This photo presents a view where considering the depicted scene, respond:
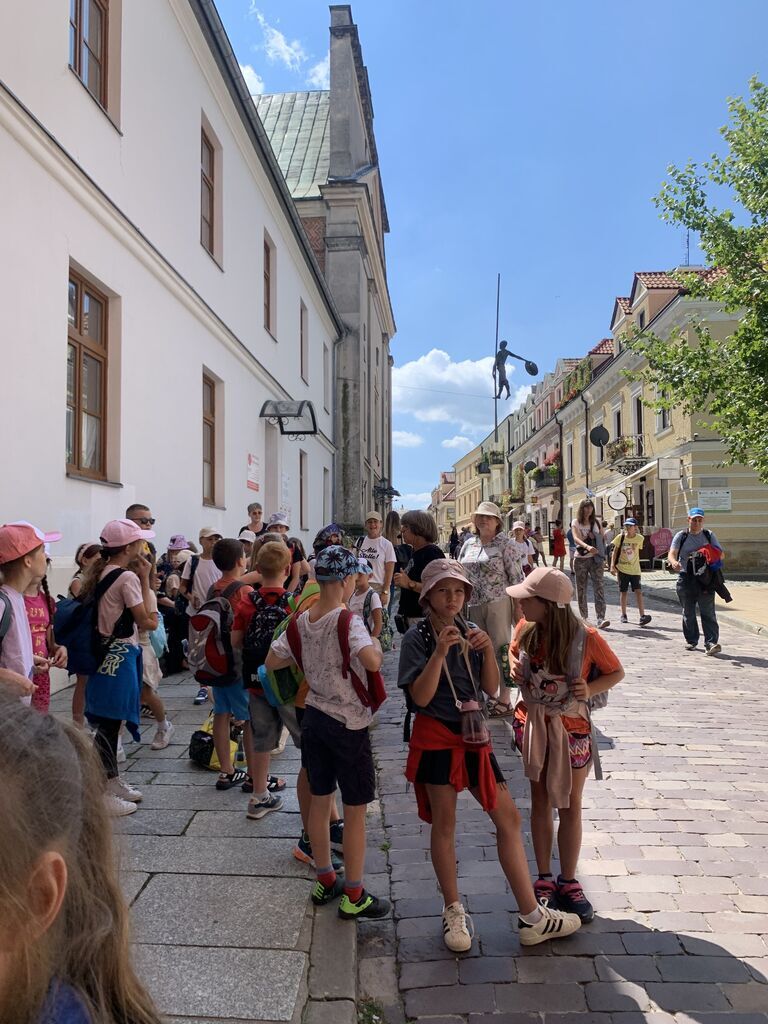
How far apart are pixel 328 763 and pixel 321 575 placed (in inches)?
33.3

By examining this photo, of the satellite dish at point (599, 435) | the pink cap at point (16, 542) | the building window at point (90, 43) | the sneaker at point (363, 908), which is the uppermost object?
the building window at point (90, 43)

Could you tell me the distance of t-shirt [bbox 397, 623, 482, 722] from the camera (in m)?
2.99

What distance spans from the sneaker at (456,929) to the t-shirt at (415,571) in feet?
10.2

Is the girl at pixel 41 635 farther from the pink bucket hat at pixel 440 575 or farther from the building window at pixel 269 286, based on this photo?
the building window at pixel 269 286

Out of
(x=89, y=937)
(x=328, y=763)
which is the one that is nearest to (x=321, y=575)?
(x=328, y=763)

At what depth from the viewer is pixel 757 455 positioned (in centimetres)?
1501

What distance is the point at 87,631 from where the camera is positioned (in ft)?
14.2

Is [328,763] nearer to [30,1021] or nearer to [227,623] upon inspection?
[227,623]

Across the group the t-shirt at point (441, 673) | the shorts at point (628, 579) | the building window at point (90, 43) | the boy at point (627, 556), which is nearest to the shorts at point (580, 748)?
the t-shirt at point (441, 673)

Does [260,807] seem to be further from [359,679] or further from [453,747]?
[453,747]

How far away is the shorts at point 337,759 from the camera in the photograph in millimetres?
3172

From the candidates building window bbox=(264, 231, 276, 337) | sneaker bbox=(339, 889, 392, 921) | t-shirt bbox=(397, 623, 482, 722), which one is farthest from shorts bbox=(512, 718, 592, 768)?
building window bbox=(264, 231, 276, 337)

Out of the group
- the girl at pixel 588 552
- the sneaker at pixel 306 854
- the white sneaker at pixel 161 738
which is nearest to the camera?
the sneaker at pixel 306 854

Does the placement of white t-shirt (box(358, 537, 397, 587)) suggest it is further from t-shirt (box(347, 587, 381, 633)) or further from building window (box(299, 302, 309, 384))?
building window (box(299, 302, 309, 384))
